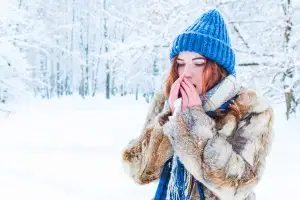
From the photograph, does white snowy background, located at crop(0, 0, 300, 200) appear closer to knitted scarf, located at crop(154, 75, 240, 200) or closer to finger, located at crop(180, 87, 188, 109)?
knitted scarf, located at crop(154, 75, 240, 200)

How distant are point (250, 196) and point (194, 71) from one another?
60 cm

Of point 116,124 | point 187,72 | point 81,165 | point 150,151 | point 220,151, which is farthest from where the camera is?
point 116,124

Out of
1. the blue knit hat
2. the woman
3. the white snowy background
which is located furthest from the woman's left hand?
the white snowy background

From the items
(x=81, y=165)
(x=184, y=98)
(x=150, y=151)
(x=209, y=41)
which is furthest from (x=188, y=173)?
(x=81, y=165)

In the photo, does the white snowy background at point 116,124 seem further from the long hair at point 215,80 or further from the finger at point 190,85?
the finger at point 190,85

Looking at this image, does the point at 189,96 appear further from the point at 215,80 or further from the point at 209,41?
the point at 209,41

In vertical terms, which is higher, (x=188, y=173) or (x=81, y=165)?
(x=188, y=173)

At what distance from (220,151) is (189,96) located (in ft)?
0.81

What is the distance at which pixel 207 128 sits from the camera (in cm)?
152

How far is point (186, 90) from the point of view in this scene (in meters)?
1.54

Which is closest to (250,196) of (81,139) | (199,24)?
(199,24)

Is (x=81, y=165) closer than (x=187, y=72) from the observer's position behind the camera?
No

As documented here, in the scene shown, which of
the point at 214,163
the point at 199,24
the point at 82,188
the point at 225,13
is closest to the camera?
the point at 214,163

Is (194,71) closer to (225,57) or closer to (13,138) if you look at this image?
(225,57)
